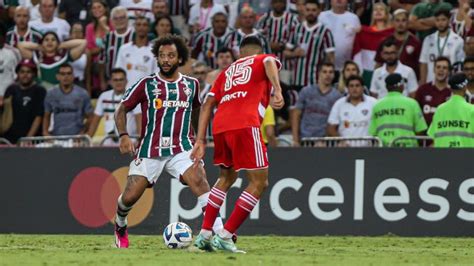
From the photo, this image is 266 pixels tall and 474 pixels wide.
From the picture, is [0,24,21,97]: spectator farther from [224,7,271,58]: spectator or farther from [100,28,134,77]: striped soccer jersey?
[224,7,271,58]: spectator

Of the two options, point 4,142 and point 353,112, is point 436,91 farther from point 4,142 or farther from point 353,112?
point 4,142

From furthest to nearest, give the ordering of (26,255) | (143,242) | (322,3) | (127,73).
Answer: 1. (322,3)
2. (127,73)
3. (143,242)
4. (26,255)

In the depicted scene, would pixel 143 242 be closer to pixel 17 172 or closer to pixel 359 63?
pixel 17 172

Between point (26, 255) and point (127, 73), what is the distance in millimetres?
8209

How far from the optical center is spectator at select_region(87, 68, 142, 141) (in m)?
19.3

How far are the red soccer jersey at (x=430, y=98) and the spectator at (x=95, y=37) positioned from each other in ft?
18.0

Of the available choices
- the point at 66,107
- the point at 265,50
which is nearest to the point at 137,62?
the point at 66,107

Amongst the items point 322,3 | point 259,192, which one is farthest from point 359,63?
point 259,192

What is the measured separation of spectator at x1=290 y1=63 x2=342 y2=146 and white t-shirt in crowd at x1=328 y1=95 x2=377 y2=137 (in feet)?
1.12

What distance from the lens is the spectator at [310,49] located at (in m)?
20.5

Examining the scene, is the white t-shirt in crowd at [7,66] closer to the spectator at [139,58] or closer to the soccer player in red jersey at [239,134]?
the spectator at [139,58]

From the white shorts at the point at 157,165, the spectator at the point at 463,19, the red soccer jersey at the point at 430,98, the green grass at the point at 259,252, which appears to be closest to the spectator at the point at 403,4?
the spectator at the point at 463,19

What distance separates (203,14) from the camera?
21312mm

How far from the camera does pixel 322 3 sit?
71.1 ft
